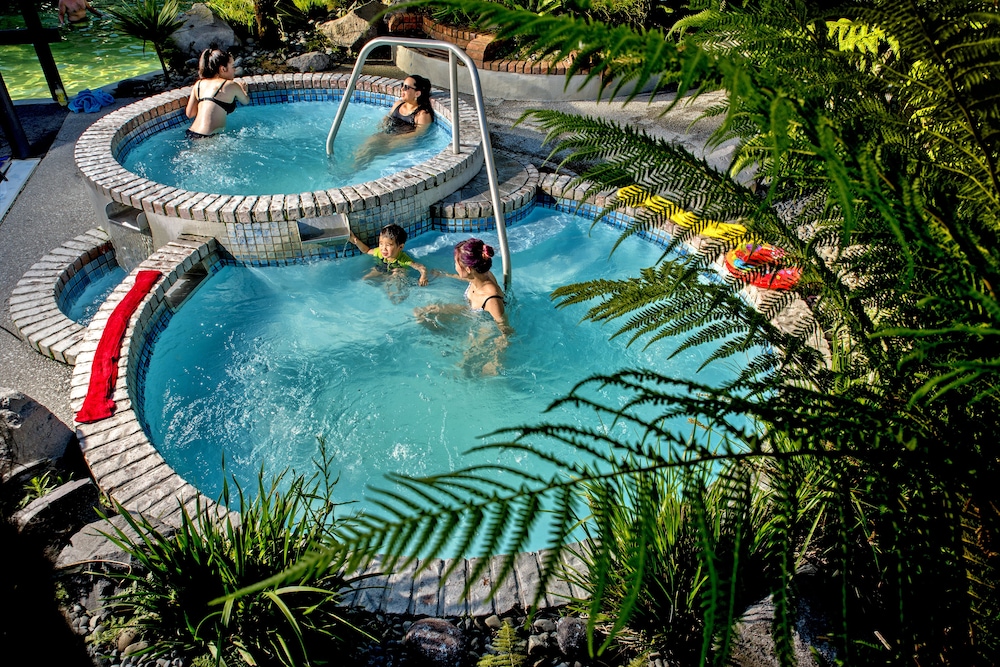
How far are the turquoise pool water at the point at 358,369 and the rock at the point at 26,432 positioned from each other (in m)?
0.68

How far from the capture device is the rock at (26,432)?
3.55m

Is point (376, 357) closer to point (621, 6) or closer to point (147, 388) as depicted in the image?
point (147, 388)

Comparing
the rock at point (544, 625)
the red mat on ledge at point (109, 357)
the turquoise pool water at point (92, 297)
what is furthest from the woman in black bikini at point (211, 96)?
the rock at point (544, 625)

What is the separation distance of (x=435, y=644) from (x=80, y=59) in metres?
13.2

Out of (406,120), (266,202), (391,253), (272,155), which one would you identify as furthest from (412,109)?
(391,253)

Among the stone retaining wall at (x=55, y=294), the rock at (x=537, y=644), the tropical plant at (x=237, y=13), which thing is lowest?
the stone retaining wall at (x=55, y=294)

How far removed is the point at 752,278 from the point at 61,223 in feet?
21.2

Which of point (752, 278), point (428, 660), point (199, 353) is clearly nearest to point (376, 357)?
point (199, 353)

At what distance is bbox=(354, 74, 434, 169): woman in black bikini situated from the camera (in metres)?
7.41

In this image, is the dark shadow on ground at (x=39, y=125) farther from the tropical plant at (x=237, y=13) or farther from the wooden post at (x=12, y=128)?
the tropical plant at (x=237, y=13)

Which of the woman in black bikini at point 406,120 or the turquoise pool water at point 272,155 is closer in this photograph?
the turquoise pool water at point 272,155

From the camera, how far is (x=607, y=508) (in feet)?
4.49

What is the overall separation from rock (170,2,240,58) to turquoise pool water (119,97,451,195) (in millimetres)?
2739

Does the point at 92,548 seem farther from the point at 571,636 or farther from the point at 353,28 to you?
the point at 353,28
